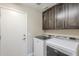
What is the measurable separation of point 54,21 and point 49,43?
265 mm

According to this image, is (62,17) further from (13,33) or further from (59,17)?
(13,33)

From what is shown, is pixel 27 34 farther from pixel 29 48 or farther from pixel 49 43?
pixel 49 43

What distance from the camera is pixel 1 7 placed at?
107cm

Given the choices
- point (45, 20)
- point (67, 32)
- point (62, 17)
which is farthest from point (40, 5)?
point (67, 32)

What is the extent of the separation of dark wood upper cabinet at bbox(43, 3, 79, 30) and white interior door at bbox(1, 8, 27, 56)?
272mm

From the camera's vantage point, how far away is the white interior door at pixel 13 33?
1.08 meters

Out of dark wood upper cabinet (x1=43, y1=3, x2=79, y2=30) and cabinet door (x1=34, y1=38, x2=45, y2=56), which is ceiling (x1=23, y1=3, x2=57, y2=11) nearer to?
dark wood upper cabinet (x1=43, y1=3, x2=79, y2=30)

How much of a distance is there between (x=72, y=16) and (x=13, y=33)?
681 mm

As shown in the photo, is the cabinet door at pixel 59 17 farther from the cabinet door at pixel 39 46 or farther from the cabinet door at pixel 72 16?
the cabinet door at pixel 39 46

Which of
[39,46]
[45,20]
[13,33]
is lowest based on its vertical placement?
[39,46]

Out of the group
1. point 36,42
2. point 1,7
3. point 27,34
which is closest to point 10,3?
point 1,7

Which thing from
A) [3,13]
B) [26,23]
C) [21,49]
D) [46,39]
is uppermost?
[3,13]

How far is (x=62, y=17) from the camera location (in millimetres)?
1162

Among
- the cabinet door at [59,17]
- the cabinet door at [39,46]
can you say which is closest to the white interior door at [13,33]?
the cabinet door at [39,46]
